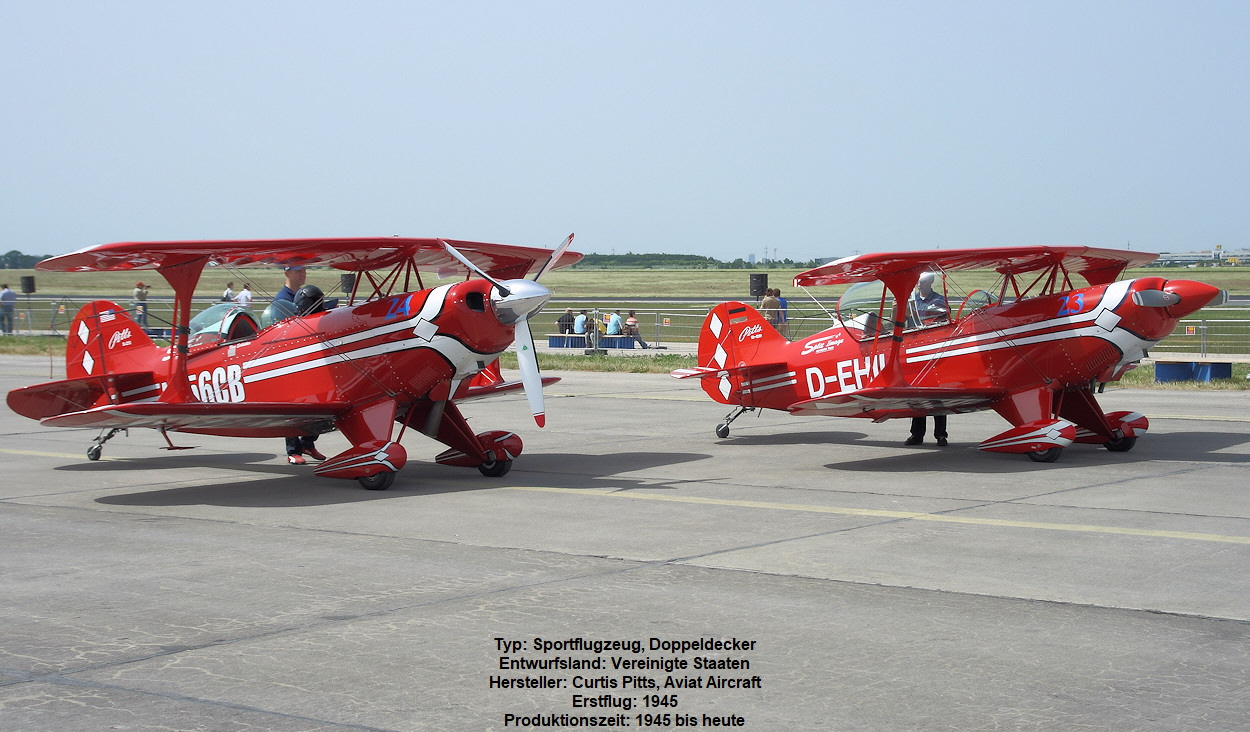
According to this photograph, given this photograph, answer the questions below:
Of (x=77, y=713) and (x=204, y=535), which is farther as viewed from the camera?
(x=204, y=535)

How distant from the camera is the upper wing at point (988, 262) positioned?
40.6 ft

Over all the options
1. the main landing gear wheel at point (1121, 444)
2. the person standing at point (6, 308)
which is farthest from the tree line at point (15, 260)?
the main landing gear wheel at point (1121, 444)

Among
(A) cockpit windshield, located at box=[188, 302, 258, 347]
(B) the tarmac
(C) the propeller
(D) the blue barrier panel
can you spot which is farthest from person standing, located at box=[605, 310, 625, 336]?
(C) the propeller

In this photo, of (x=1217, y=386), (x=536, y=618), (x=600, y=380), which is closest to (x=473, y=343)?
(x=536, y=618)

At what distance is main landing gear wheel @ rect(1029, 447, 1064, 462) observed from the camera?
39.3ft

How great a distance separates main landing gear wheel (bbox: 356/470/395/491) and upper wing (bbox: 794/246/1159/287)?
5293mm

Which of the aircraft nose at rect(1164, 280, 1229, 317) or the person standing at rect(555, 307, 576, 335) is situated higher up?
the aircraft nose at rect(1164, 280, 1229, 317)

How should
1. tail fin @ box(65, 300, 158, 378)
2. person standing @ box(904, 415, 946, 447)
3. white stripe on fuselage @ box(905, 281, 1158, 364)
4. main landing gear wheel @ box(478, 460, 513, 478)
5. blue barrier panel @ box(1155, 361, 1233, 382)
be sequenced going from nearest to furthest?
main landing gear wheel @ box(478, 460, 513, 478)
white stripe on fuselage @ box(905, 281, 1158, 364)
tail fin @ box(65, 300, 158, 378)
person standing @ box(904, 415, 946, 447)
blue barrier panel @ box(1155, 361, 1233, 382)

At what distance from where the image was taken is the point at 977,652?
5.37 metres

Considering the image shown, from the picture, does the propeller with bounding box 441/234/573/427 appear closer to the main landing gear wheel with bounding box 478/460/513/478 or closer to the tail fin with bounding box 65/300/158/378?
the main landing gear wheel with bounding box 478/460/513/478

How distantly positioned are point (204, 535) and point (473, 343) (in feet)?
10.4

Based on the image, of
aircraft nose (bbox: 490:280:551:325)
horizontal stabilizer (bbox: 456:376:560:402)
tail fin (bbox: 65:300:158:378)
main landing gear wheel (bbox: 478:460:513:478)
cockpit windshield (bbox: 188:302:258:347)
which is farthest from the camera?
tail fin (bbox: 65:300:158:378)

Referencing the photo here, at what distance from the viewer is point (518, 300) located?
34.4ft

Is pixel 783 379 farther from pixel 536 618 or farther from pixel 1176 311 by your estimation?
pixel 536 618
